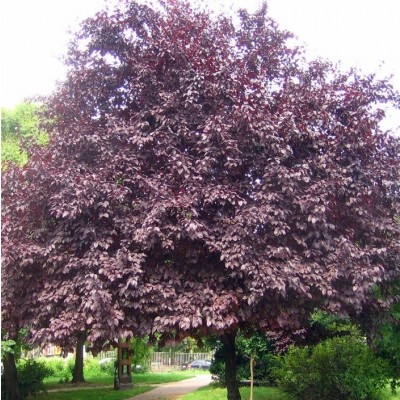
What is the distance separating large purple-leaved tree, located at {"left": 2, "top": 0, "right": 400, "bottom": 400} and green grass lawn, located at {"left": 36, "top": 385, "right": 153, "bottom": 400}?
972 centimetres

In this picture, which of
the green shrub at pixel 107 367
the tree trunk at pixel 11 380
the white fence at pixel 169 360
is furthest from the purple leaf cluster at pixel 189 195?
the white fence at pixel 169 360

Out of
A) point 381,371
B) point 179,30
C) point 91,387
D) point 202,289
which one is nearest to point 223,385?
point 91,387

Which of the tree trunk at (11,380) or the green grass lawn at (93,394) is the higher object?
the tree trunk at (11,380)

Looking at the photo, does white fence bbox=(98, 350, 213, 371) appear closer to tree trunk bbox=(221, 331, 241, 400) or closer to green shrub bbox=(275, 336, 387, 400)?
green shrub bbox=(275, 336, 387, 400)

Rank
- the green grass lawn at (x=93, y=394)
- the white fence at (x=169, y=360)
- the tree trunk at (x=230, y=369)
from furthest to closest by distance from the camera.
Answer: the white fence at (x=169, y=360) → the green grass lawn at (x=93, y=394) → the tree trunk at (x=230, y=369)

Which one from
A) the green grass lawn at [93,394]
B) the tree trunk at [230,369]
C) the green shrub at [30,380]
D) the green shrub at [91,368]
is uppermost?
the tree trunk at [230,369]

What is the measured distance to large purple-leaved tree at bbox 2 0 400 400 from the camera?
7.52m

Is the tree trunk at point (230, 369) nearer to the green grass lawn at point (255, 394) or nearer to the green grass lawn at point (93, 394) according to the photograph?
the green grass lawn at point (255, 394)

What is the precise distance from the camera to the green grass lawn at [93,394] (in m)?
17.2

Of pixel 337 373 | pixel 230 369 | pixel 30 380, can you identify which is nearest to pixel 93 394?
pixel 30 380

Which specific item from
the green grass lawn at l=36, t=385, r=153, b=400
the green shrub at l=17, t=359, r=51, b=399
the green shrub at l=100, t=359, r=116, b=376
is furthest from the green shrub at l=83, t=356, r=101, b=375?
the green shrub at l=17, t=359, r=51, b=399

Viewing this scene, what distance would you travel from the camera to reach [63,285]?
7773 millimetres

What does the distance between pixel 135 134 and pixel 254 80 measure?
2184 millimetres

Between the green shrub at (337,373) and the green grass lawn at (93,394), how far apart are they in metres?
7.47
